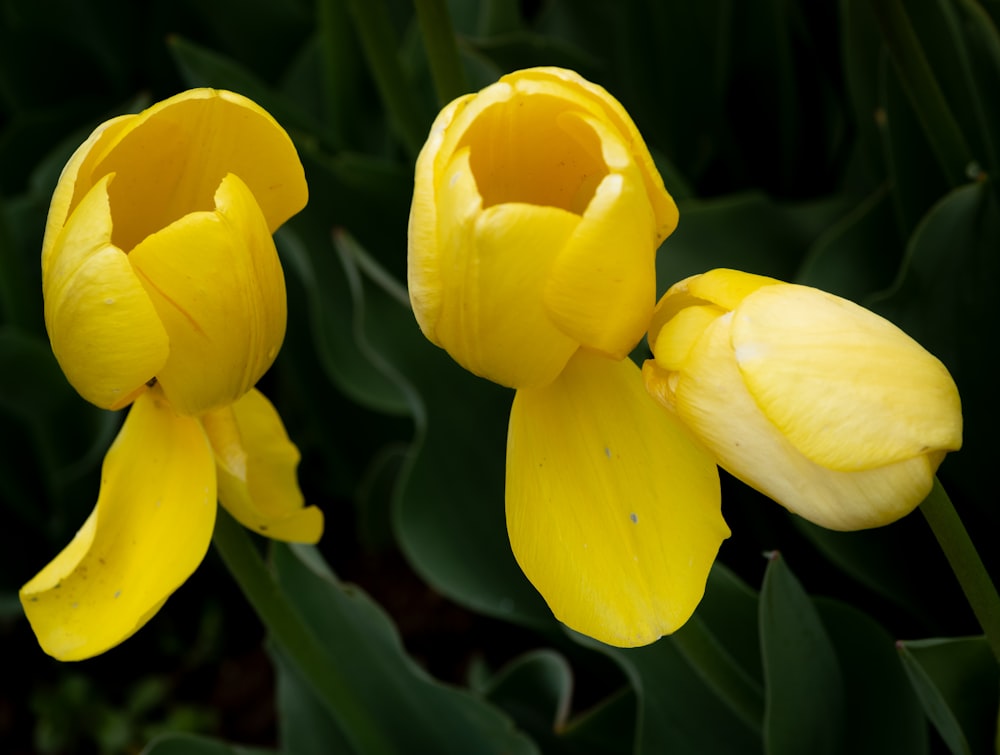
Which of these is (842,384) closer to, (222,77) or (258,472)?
(258,472)

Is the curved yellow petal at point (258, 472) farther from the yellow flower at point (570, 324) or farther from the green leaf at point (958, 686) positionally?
the green leaf at point (958, 686)

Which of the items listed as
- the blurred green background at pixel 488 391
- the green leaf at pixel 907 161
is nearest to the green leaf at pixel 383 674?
the blurred green background at pixel 488 391

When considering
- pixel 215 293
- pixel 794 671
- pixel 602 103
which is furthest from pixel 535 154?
pixel 794 671

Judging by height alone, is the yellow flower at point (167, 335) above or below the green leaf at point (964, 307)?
above

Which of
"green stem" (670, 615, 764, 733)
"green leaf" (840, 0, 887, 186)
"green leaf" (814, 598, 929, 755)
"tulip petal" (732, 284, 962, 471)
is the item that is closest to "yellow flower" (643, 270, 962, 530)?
"tulip petal" (732, 284, 962, 471)

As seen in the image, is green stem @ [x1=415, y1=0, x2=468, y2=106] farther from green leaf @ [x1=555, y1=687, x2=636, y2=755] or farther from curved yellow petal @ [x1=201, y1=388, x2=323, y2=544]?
green leaf @ [x1=555, y1=687, x2=636, y2=755]

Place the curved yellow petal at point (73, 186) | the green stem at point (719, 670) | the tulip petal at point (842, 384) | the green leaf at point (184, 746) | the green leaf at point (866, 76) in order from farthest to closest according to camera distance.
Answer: the green leaf at point (866, 76), the green leaf at point (184, 746), the green stem at point (719, 670), the curved yellow petal at point (73, 186), the tulip petal at point (842, 384)

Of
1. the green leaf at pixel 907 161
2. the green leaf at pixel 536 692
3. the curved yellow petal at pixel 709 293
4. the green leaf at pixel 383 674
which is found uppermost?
the curved yellow petal at pixel 709 293
